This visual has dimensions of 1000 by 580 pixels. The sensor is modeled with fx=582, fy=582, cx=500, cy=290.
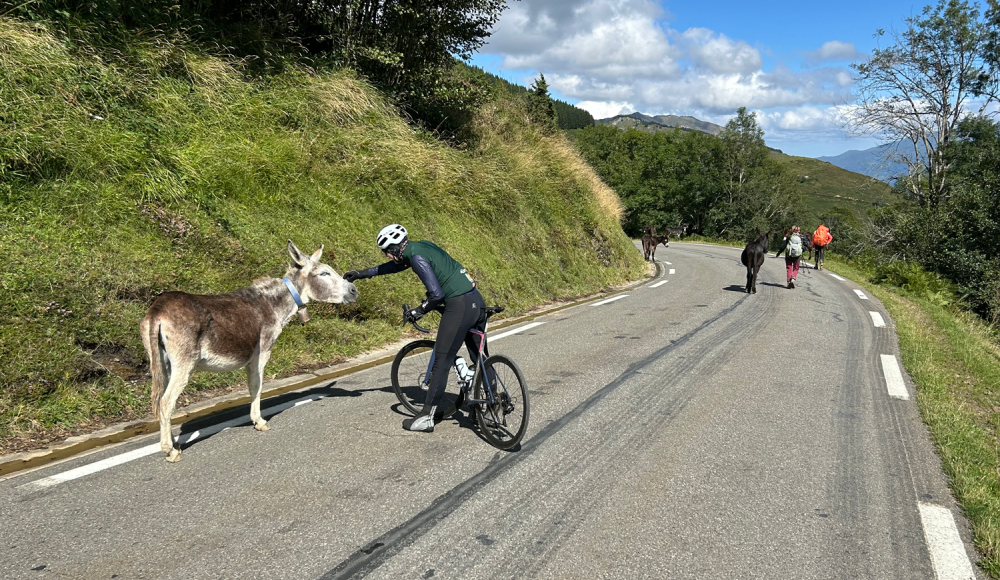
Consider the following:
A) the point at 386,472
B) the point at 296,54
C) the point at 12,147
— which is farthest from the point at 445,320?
the point at 296,54

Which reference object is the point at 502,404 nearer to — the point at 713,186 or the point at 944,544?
the point at 944,544

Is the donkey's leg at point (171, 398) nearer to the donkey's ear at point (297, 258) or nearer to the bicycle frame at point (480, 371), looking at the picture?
the donkey's ear at point (297, 258)

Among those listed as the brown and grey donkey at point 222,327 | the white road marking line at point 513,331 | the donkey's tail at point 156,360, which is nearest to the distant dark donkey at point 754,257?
the white road marking line at point 513,331

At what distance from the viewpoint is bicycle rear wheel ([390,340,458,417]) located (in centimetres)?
568

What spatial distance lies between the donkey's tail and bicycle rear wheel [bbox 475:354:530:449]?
2507 millimetres

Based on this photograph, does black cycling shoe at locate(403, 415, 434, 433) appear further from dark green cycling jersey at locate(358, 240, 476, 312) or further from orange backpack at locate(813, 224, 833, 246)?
orange backpack at locate(813, 224, 833, 246)

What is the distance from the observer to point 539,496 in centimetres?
416

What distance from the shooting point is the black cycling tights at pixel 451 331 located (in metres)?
5.09

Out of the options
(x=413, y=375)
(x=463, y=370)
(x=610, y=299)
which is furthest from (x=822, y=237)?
(x=463, y=370)

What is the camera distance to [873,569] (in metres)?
3.39

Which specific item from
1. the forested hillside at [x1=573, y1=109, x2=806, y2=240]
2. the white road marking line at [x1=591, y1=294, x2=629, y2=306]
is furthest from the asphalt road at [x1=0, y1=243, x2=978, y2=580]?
the forested hillside at [x1=573, y1=109, x2=806, y2=240]

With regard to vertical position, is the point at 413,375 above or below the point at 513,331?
above

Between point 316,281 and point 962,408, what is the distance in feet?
23.9

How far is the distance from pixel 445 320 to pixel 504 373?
693mm
